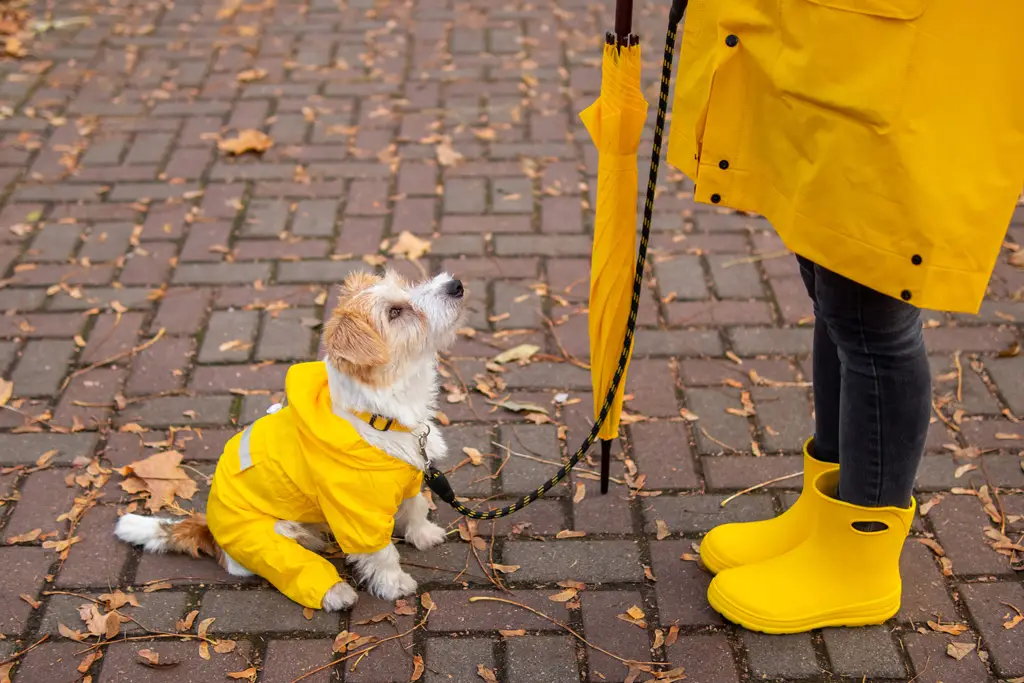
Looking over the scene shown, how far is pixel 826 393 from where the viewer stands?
2887 mm

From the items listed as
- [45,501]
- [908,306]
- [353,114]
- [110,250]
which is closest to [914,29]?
[908,306]

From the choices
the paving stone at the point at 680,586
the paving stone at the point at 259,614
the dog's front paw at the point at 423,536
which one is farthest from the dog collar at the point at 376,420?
the paving stone at the point at 680,586

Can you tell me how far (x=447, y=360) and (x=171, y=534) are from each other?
1370 millimetres

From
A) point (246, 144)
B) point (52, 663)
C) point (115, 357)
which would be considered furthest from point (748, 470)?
point (246, 144)

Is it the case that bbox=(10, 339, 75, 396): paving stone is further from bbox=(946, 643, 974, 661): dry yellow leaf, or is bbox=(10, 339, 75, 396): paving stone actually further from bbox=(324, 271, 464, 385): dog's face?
bbox=(946, 643, 974, 661): dry yellow leaf

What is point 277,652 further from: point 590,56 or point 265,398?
point 590,56

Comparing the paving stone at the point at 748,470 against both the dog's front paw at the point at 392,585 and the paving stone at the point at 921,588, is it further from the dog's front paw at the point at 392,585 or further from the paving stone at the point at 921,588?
the dog's front paw at the point at 392,585

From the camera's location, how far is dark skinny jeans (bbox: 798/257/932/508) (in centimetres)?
241

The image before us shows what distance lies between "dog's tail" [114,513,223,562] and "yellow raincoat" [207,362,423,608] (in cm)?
13

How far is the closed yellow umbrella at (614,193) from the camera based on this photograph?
258cm

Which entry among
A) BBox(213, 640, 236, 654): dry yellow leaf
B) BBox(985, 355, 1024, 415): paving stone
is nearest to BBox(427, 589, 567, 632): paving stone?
BBox(213, 640, 236, 654): dry yellow leaf

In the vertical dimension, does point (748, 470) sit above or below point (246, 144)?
below

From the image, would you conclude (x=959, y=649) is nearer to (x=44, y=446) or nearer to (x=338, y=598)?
(x=338, y=598)

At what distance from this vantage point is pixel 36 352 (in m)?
4.05
